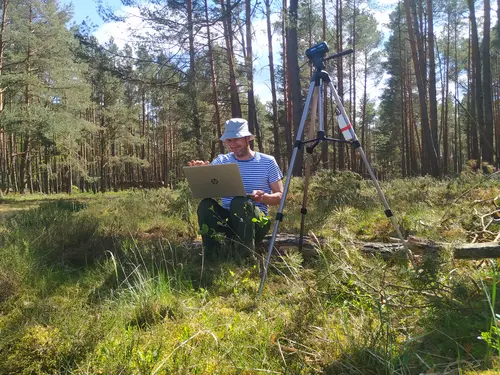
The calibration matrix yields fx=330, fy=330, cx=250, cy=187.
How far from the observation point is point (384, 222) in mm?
4207

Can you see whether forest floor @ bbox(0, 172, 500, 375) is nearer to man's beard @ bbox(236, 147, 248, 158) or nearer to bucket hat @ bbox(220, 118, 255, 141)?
man's beard @ bbox(236, 147, 248, 158)

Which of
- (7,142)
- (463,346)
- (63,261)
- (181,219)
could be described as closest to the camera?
(463,346)

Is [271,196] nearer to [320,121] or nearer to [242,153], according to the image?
[242,153]

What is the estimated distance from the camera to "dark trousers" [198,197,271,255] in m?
2.88

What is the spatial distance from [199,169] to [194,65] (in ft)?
28.1

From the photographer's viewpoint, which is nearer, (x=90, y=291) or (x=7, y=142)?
(x=90, y=291)

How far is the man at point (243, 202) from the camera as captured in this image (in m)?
2.90

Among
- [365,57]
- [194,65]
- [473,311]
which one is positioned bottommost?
[473,311]

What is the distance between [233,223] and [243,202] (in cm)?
26

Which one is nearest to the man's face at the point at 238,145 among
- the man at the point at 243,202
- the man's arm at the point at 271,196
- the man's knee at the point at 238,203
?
the man at the point at 243,202

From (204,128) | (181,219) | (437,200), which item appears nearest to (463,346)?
(181,219)

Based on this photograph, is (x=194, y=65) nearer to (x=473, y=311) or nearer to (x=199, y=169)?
(x=199, y=169)

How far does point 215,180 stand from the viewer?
2889 millimetres

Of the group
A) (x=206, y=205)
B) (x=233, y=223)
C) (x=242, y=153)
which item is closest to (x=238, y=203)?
(x=233, y=223)
